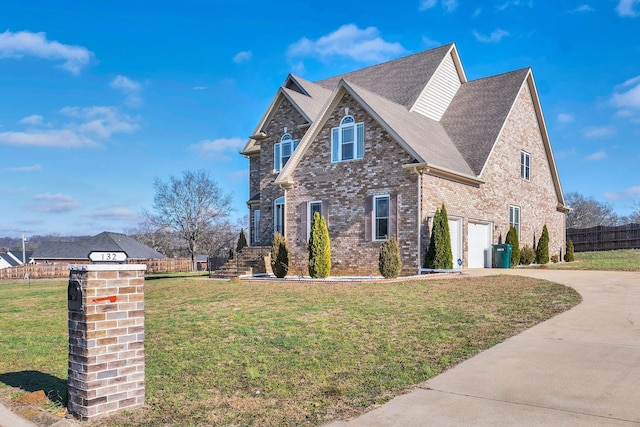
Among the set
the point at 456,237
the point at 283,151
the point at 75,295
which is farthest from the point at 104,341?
the point at 283,151

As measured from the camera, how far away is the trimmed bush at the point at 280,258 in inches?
771

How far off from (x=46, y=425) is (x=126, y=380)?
76 centimetres

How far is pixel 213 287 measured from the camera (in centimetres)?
1645

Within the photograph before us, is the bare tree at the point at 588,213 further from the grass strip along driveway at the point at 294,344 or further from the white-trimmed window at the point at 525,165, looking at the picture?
the grass strip along driveway at the point at 294,344

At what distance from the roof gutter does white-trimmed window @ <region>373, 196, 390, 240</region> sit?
5.30 ft

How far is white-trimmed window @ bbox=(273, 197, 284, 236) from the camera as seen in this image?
23.6 m

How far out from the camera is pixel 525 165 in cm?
2497

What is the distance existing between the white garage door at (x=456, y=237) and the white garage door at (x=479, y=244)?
1216 millimetres

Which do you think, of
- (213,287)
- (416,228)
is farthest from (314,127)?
(213,287)

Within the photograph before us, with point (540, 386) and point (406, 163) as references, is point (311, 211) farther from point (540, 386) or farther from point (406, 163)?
point (540, 386)

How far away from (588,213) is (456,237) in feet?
178

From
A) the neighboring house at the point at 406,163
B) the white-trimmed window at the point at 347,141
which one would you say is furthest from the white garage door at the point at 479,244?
the white-trimmed window at the point at 347,141

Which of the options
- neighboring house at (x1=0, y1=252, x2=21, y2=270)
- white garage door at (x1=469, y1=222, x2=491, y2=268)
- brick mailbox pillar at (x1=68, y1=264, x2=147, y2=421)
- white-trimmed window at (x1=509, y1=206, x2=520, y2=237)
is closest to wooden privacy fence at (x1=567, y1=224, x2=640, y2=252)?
white-trimmed window at (x1=509, y1=206, x2=520, y2=237)

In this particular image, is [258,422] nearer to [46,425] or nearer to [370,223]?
[46,425]
